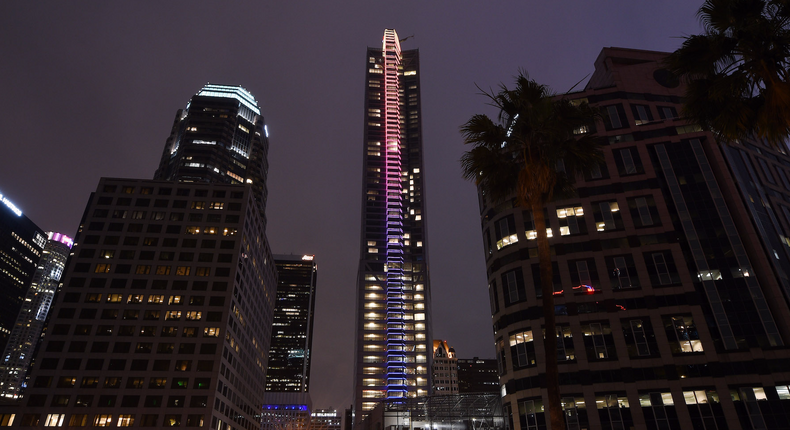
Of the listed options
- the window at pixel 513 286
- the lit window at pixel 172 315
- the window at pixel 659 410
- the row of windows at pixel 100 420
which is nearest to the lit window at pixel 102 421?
the row of windows at pixel 100 420

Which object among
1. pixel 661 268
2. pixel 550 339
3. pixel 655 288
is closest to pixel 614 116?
pixel 661 268

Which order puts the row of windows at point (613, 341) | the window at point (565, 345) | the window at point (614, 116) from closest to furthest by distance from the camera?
the row of windows at point (613, 341) → the window at point (565, 345) → the window at point (614, 116)

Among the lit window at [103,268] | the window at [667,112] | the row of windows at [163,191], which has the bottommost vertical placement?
the lit window at [103,268]

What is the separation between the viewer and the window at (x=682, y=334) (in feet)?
162

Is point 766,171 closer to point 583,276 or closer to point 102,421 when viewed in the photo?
point 583,276

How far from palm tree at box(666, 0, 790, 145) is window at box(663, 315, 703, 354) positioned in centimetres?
4125

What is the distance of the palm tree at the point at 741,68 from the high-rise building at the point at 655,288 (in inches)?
1440

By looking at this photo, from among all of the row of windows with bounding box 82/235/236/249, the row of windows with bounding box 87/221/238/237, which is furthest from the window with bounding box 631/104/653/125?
the row of windows with bounding box 87/221/238/237

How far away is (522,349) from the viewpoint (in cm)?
5216

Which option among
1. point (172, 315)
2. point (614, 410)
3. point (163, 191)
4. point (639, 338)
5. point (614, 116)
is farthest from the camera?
point (163, 191)

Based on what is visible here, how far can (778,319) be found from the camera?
166ft

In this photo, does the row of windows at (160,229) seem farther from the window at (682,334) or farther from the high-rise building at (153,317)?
the window at (682,334)

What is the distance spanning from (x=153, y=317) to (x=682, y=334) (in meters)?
96.3

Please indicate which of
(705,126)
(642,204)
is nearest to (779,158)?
(642,204)
